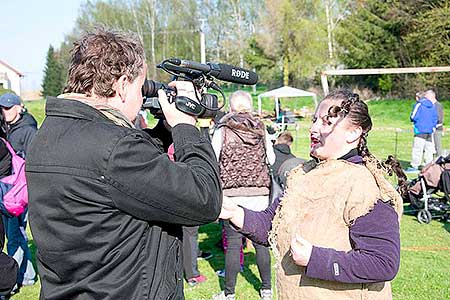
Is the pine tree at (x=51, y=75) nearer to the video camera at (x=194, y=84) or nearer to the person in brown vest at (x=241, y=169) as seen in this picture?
the person in brown vest at (x=241, y=169)

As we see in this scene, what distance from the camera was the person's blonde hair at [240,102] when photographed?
491 cm

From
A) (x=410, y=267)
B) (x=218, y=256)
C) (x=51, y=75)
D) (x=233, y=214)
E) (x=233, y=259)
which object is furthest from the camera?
(x=51, y=75)

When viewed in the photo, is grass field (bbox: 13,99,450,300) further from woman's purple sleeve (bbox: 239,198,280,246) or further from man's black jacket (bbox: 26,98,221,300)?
man's black jacket (bbox: 26,98,221,300)

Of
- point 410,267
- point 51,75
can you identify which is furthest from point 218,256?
point 51,75

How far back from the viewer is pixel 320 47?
133ft

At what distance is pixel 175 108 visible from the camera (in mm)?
1876

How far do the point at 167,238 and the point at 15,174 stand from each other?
111 inches

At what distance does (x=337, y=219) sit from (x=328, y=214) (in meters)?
0.04

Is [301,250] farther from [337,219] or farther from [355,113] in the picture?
[355,113]

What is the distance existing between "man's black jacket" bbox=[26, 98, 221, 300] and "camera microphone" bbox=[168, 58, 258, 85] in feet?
0.96

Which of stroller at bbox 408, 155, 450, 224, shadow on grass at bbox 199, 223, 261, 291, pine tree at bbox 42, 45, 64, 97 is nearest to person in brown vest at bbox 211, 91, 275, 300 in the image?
shadow on grass at bbox 199, 223, 261, 291

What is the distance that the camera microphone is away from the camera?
1.91 metres

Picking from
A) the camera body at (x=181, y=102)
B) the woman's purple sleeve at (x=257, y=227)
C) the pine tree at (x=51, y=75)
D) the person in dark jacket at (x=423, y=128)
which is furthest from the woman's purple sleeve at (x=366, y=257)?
the pine tree at (x=51, y=75)

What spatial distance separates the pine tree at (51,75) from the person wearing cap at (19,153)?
166ft
